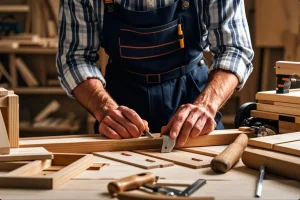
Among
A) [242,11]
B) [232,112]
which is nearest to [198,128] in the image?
[242,11]

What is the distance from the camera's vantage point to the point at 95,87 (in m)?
2.24

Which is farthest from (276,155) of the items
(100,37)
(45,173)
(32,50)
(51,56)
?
(51,56)

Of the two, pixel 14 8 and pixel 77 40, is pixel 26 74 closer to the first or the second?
pixel 14 8

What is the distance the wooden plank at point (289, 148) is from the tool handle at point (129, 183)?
433 mm

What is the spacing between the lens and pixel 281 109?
206 centimetres

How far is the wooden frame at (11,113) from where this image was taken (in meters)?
1.69

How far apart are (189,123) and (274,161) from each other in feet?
1.32

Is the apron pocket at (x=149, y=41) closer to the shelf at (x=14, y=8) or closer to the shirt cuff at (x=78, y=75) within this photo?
the shirt cuff at (x=78, y=75)

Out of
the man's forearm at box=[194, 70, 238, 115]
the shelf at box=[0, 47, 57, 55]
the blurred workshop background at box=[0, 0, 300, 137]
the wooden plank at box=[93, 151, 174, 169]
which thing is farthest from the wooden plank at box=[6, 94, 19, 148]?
the shelf at box=[0, 47, 57, 55]

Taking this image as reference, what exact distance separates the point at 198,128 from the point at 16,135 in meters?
0.59

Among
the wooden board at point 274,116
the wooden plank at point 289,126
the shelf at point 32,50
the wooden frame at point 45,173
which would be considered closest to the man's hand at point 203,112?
the wooden board at point 274,116

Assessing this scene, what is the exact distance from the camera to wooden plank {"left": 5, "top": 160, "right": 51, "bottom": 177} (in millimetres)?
1424

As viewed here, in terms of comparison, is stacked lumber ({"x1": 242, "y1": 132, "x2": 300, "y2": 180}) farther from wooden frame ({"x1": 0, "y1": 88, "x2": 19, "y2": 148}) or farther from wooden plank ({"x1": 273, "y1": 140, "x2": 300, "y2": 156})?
wooden frame ({"x1": 0, "y1": 88, "x2": 19, "y2": 148})

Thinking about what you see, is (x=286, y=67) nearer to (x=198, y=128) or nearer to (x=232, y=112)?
(x=198, y=128)
